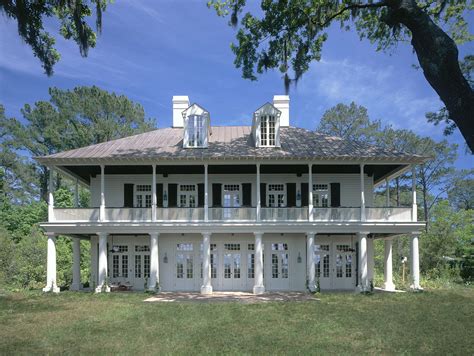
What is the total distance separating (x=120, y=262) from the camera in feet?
76.5

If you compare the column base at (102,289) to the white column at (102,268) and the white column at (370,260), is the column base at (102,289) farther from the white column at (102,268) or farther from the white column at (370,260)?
the white column at (370,260)

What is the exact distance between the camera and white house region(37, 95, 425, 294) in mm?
21047

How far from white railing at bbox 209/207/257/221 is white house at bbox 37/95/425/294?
1.9 inches

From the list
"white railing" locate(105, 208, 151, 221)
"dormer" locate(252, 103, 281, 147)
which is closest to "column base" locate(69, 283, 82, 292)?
"white railing" locate(105, 208, 151, 221)

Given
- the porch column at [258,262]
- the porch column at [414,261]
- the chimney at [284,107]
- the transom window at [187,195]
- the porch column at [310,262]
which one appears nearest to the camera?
the porch column at [310,262]

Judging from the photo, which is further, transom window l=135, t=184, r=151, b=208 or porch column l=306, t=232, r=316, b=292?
transom window l=135, t=184, r=151, b=208

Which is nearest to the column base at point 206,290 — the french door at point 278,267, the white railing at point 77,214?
the french door at point 278,267

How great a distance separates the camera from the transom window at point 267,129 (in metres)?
22.7

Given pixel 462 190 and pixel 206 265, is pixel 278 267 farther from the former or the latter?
pixel 462 190

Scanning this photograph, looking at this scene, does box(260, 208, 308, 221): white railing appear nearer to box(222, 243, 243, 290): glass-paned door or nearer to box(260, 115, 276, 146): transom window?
box(222, 243, 243, 290): glass-paned door

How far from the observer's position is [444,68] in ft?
24.2

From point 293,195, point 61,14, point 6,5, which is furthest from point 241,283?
point 6,5

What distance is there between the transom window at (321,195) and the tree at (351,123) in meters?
17.9

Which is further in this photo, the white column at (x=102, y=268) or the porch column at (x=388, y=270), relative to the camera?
the porch column at (x=388, y=270)
